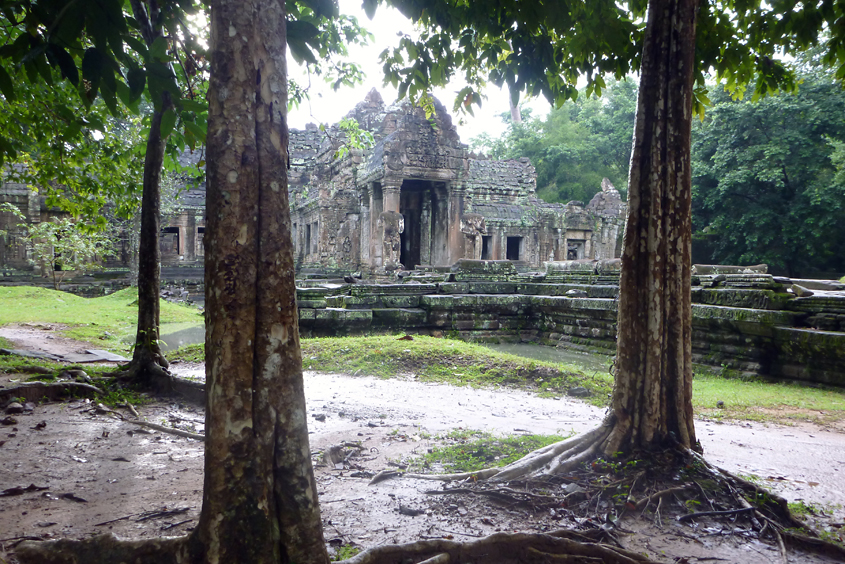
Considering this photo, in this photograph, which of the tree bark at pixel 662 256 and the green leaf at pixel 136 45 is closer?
the green leaf at pixel 136 45

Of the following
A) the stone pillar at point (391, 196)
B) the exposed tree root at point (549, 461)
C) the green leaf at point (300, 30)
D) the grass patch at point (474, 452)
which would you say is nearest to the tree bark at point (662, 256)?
the exposed tree root at point (549, 461)

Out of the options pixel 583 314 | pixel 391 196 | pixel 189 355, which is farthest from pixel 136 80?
pixel 391 196

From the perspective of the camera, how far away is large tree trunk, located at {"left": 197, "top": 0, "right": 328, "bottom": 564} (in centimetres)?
186

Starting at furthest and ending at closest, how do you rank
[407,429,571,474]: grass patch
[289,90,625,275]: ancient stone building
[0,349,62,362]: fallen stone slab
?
[289,90,625,275]: ancient stone building → [0,349,62,362]: fallen stone slab → [407,429,571,474]: grass patch

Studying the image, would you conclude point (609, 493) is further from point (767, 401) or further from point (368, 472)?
point (767, 401)

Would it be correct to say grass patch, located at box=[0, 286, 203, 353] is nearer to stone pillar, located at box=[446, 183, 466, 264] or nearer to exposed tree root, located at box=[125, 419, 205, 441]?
exposed tree root, located at box=[125, 419, 205, 441]

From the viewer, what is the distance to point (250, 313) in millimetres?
1878

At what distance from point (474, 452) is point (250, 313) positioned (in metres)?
2.40

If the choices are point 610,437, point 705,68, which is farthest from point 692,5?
point 610,437

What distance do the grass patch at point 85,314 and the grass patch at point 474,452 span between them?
7142 millimetres

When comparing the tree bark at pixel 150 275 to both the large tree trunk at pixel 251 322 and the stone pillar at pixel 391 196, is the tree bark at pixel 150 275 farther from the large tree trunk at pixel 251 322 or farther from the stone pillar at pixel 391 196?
the stone pillar at pixel 391 196

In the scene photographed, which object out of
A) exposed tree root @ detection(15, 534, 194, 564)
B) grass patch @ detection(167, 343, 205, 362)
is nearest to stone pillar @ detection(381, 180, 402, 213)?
grass patch @ detection(167, 343, 205, 362)

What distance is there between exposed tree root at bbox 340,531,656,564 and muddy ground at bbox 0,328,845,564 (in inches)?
9.0

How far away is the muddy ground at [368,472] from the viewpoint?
2586mm
